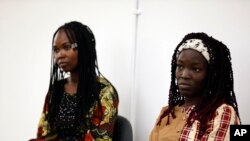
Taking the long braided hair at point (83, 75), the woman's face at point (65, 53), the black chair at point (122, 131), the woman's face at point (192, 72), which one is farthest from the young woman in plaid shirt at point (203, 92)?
the woman's face at point (65, 53)

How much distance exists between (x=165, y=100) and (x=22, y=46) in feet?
3.37

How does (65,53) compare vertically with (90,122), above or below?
above

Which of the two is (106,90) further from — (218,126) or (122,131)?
(218,126)

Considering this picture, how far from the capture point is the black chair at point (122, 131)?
1.47m

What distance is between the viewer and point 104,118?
152cm

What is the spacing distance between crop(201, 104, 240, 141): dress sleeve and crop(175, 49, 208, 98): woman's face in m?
0.13

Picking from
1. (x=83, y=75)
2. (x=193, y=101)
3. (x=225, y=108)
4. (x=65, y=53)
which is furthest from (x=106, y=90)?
(x=225, y=108)

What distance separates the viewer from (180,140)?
132 cm

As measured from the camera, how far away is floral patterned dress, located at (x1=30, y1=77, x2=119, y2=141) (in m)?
1.51

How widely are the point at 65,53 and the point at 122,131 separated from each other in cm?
45

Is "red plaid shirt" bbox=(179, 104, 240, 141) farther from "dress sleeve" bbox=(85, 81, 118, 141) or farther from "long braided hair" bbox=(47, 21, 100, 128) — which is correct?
"long braided hair" bbox=(47, 21, 100, 128)

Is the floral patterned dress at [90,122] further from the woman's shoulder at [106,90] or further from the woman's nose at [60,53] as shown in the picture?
the woman's nose at [60,53]

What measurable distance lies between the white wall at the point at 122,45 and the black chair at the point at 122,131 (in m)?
0.36

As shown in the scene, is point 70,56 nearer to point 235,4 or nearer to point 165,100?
point 165,100
